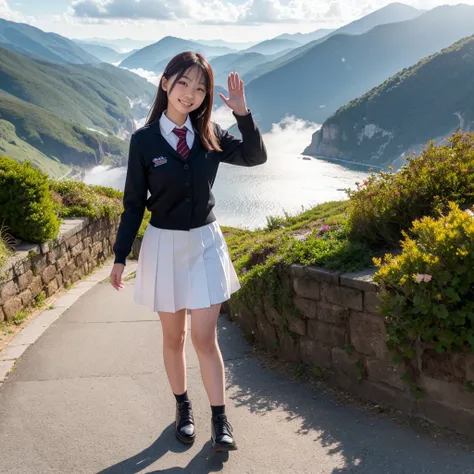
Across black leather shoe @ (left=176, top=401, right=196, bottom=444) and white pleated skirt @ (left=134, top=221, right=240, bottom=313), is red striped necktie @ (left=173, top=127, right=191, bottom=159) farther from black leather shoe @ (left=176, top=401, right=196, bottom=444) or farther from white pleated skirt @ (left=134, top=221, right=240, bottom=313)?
black leather shoe @ (left=176, top=401, right=196, bottom=444)

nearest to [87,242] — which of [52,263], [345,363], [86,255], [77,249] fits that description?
[86,255]

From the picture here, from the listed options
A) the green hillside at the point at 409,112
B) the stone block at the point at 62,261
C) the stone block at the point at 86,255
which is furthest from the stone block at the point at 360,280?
the green hillside at the point at 409,112

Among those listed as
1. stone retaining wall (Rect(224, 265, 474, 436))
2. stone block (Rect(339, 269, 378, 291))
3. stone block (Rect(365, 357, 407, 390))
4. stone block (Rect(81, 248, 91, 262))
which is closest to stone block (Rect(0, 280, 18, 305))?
stone retaining wall (Rect(224, 265, 474, 436))

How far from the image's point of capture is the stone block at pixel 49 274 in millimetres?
6870

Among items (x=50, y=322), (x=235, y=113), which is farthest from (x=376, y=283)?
(x=50, y=322)

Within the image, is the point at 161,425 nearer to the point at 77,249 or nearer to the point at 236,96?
the point at 236,96

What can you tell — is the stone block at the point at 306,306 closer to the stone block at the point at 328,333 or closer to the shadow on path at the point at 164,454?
the stone block at the point at 328,333

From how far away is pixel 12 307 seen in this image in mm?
5797

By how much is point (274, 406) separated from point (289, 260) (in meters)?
1.06

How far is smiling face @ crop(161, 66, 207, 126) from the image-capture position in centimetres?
283

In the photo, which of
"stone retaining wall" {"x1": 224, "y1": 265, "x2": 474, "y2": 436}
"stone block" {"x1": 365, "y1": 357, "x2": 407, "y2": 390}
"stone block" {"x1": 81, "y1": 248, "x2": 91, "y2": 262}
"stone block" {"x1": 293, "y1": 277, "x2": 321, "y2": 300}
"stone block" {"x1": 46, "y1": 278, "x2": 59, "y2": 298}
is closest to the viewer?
"stone retaining wall" {"x1": 224, "y1": 265, "x2": 474, "y2": 436}

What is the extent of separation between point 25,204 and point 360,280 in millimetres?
4634

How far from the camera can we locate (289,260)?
4.19m

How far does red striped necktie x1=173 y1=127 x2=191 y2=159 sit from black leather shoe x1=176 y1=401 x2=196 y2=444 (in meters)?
1.42
